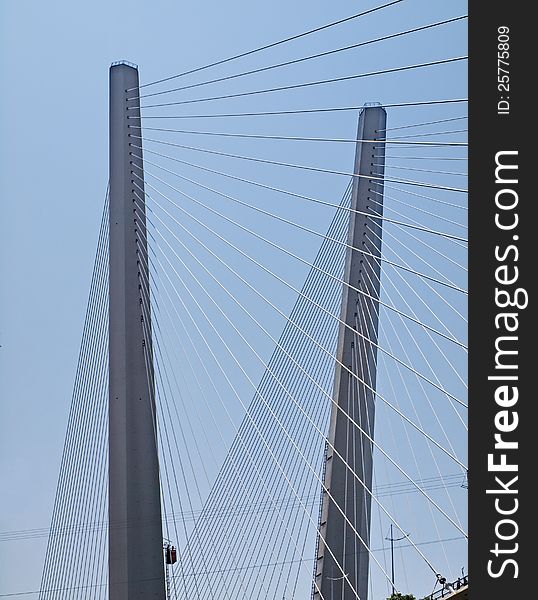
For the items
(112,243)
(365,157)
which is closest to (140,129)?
(112,243)

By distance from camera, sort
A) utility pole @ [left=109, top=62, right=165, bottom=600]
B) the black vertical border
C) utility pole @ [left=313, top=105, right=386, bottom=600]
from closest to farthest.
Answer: the black vertical border, utility pole @ [left=109, top=62, right=165, bottom=600], utility pole @ [left=313, top=105, right=386, bottom=600]

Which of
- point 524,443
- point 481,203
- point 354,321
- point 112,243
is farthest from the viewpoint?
point 354,321

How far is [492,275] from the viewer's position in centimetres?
592

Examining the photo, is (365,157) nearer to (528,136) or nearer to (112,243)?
(112,243)

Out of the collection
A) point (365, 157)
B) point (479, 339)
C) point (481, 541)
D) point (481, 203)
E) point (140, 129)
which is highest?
point (365, 157)

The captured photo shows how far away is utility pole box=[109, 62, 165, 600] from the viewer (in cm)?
1279

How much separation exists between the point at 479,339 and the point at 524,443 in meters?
0.58

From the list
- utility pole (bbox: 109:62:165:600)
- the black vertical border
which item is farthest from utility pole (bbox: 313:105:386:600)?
the black vertical border

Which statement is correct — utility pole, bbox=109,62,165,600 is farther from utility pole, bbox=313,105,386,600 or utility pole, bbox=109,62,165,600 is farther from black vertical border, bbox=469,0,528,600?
black vertical border, bbox=469,0,528,600

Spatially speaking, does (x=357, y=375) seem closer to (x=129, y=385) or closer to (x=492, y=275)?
(x=129, y=385)

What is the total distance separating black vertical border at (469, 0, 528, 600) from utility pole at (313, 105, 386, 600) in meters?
9.34

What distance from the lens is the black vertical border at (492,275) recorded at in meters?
5.63

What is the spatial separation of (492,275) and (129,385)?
7.89 meters

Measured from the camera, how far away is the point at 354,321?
1603 cm
